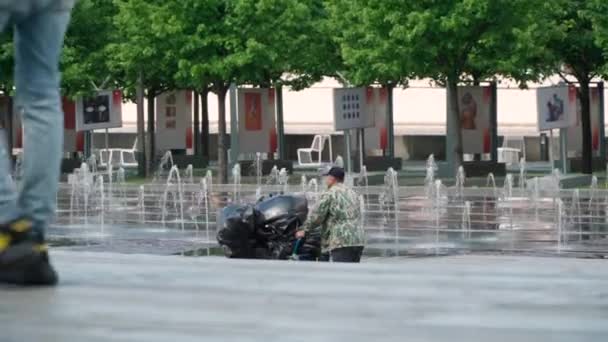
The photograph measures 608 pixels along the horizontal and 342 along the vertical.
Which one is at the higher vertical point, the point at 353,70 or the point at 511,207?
the point at 353,70

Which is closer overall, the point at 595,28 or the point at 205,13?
the point at 595,28

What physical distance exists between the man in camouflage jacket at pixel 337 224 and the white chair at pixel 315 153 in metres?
38.6

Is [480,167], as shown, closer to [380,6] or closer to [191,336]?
[380,6]

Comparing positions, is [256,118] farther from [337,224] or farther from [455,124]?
[337,224]

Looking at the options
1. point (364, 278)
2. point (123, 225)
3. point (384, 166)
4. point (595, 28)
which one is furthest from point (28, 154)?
point (384, 166)

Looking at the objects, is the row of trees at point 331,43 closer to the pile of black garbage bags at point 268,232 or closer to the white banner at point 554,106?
the white banner at point 554,106

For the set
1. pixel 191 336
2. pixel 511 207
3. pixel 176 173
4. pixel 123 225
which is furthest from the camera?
pixel 176 173

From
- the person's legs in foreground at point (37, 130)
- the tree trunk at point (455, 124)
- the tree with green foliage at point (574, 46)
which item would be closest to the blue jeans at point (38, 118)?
the person's legs in foreground at point (37, 130)

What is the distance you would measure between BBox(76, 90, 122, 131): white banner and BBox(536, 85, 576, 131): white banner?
37.1 ft

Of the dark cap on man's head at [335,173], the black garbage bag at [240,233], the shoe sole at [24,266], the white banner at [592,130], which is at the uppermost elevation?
the white banner at [592,130]

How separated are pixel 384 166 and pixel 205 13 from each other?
25.9 ft

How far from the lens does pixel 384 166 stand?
46.5m

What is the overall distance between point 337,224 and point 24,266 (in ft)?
33.2

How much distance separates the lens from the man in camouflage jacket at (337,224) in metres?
14.5
